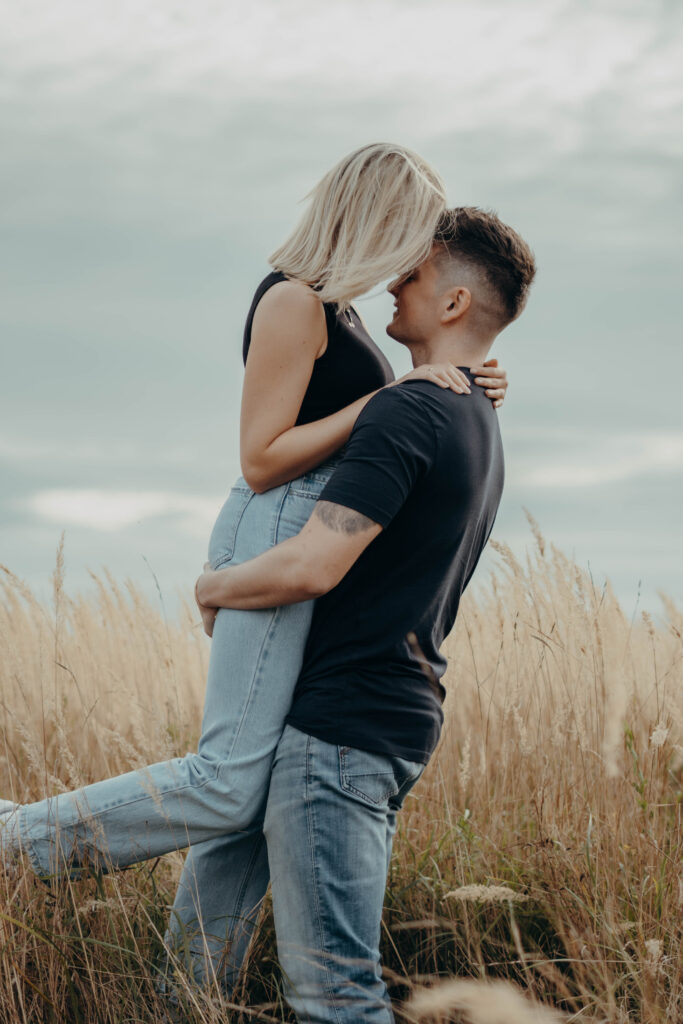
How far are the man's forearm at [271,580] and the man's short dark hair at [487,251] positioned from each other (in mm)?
842

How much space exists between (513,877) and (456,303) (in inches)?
70.6

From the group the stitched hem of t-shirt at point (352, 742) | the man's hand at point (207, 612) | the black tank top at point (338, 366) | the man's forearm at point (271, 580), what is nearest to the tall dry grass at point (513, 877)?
the stitched hem of t-shirt at point (352, 742)

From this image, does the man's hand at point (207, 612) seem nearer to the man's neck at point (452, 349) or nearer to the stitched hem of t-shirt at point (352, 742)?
the stitched hem of t-shirt at point (352, 742)

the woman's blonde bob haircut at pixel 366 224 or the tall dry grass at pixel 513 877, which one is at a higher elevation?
the woman's blonde bob haircut at pixel 366 224

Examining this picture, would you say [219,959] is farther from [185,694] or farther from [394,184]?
[185,694]

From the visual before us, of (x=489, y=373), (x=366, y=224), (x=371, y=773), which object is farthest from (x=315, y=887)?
(x=366, y=224)

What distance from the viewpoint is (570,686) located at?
Result: 340cm

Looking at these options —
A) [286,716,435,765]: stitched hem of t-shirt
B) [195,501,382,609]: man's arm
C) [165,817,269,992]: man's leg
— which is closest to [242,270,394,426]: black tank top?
[195,501,382,609]: man's arm

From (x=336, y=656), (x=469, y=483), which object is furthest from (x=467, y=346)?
(x=336, y=656)

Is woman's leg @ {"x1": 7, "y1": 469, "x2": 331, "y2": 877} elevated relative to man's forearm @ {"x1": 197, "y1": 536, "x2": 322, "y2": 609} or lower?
lower

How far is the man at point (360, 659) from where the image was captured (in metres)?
1.87

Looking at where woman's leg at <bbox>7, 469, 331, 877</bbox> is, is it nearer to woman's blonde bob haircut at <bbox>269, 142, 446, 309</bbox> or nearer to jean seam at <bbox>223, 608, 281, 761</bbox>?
jean seam at <bbox>223, 608, 281, 761</bbox>

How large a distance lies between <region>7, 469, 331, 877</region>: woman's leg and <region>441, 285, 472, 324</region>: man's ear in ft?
1.61

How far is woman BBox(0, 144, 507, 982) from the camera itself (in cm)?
200
